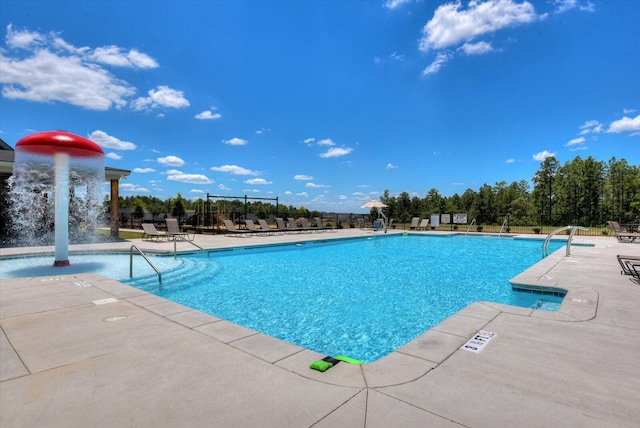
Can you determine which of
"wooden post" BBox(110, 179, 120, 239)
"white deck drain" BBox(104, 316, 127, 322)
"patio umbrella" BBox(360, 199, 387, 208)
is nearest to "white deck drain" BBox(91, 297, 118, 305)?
"white deck drain" BBox(104, 316, 127, 322)

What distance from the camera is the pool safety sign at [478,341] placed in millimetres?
2760

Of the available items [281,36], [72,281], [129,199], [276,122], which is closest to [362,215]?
[276,122]

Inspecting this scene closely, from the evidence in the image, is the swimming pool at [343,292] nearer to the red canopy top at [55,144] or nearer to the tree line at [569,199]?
the red canopy top at [55,144]

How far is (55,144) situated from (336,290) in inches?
254

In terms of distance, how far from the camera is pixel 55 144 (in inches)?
263

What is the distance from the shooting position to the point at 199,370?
A: 235 cm

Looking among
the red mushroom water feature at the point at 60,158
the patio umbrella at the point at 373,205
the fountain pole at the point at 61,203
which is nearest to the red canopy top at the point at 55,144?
the red mushroom water feature at the point at 60,158

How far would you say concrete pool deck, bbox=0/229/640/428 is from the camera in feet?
5.90

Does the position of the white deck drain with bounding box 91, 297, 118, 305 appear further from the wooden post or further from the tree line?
the tree line

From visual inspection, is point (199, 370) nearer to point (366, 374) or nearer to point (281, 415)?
point (281, 415)

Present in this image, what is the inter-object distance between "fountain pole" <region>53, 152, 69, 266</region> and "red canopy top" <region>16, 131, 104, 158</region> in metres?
0.20

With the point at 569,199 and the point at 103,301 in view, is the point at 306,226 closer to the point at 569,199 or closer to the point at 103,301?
the point at 103,301

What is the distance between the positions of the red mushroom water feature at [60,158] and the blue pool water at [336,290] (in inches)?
38.3

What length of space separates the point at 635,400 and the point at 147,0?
13.0 meters
